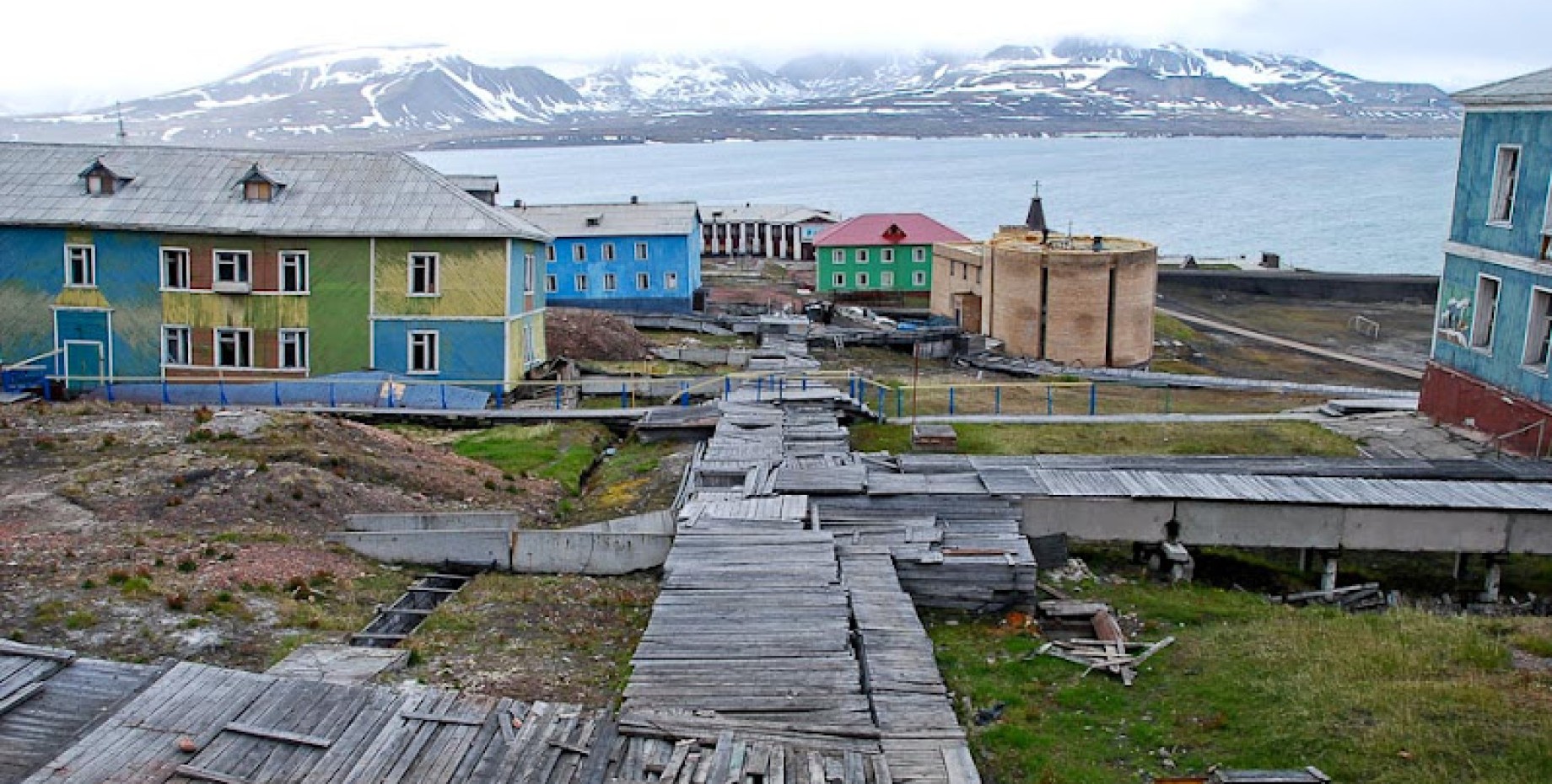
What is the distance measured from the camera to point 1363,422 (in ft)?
113

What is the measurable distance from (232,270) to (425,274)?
5898 mm

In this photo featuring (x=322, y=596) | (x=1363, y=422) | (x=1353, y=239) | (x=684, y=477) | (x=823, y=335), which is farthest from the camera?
(x=1353, y=239)

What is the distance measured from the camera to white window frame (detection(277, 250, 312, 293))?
131 ft

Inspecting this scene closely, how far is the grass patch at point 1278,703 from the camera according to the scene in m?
15.1

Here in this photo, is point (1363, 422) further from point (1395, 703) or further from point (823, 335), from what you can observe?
point (823, 335)

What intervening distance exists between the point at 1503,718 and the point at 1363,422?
20.2m

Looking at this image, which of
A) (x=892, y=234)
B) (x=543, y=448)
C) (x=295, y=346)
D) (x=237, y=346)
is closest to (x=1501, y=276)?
(x=543, y=448)

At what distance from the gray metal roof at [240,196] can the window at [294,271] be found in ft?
2.27

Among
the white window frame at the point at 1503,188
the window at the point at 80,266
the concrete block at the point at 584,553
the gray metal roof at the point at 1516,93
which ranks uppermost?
the gray metal roof at the point at 1516,93

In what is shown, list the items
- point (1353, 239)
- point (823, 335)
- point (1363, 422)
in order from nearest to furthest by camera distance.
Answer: point (1363, 422)
point (823, 335)
point (1353, 239)

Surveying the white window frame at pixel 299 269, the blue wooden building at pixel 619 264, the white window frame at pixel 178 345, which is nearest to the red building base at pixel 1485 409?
the white window frame at pixel 299 269

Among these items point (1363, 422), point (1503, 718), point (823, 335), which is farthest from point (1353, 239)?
point (1503, 718)

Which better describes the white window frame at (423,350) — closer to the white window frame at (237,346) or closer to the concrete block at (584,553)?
the white window frame at (237,346)

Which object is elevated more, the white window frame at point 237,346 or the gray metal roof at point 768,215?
the gray metal roof at point 768,215
